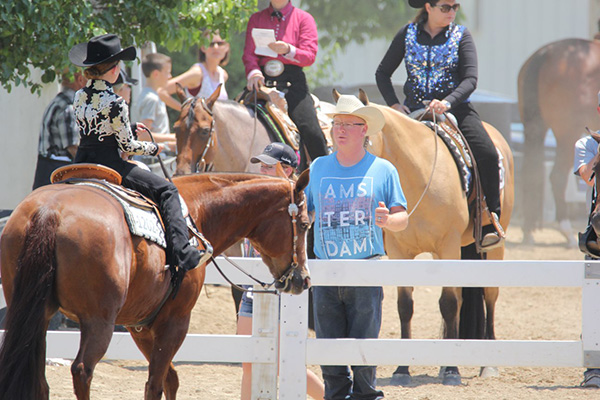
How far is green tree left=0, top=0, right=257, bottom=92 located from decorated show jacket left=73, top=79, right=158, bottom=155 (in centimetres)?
274

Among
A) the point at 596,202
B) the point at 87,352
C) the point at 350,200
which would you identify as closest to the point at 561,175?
the point at 596,202

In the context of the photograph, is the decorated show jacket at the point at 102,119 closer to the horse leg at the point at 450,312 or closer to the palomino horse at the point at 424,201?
the palomino horse at the point at 424,201

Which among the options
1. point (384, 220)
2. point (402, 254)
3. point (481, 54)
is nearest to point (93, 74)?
point (384, 220)

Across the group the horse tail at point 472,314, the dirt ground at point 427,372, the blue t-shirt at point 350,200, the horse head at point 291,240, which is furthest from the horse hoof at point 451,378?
the horse head at point 291,240

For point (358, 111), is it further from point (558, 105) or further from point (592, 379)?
point (558, 105)

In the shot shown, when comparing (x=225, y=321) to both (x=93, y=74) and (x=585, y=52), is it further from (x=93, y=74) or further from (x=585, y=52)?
(x=585, y=52)

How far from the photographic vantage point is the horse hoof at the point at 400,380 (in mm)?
6816

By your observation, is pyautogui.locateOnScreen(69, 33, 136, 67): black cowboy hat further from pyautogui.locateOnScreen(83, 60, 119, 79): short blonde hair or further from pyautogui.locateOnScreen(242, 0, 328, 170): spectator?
pyautogui.locateOnScreen(242, 0, 328, 170): spectator

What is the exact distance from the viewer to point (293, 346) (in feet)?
19.0

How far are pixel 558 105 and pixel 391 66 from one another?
332 inches

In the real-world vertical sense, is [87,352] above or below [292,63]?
below

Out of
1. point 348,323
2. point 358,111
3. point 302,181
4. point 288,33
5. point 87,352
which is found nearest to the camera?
point 87,352

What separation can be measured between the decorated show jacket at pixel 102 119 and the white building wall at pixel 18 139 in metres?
5.61

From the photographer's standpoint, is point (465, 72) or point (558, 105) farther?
point (558, 105)
